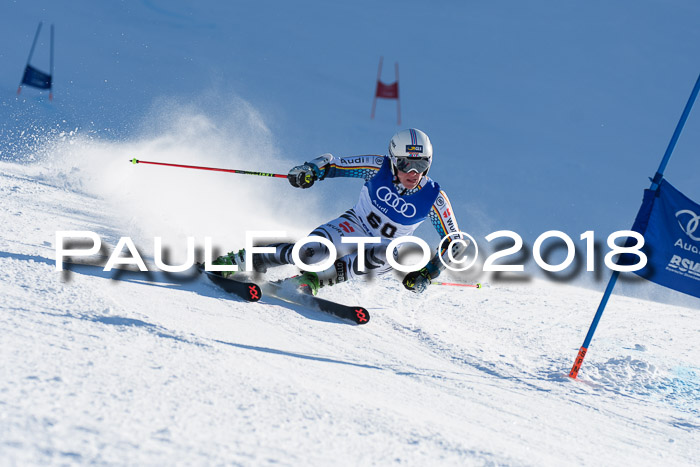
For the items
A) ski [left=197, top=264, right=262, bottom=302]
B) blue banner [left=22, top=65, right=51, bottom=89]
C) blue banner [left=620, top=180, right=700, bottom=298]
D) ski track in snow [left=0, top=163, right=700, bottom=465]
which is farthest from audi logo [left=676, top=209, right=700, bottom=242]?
blue banner [left=22, top=65, right=51, bottom=89]

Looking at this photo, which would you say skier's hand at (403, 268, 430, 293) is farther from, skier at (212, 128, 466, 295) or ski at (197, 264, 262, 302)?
ski at (197, 264, 262, 302)

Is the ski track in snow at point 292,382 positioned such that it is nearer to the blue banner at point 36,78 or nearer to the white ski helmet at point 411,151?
the white ski helmet at point 411,151

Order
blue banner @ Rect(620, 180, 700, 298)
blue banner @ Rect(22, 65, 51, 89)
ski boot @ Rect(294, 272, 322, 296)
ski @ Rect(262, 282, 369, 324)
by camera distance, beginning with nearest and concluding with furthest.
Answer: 1. ski @ Rect(262, 282, 369, 324)
2. blue banner @ Rect(620, 180, 700, 298)
3. ski boot @ Rect(294, 272, 322, 296)
4. blue banner @ Rect(22, 65, 51, 89)

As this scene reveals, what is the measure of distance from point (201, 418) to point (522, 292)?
272 inches

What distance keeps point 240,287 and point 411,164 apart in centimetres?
186

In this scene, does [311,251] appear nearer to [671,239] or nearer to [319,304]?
[319,304]

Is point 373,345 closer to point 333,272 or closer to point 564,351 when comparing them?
point 333,272

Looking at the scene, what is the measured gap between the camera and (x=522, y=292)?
7969 millimetres

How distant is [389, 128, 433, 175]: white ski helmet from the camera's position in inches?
194

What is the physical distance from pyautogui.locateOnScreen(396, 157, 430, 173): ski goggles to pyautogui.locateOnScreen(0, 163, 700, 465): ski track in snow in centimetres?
141

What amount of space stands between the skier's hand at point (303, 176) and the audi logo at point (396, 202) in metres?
0.65

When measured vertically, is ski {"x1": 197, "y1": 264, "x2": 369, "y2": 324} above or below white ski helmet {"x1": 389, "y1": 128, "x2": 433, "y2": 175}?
below

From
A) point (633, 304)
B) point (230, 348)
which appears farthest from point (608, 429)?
point (633, 304)

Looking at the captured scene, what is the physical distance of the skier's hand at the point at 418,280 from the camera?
197 inches
